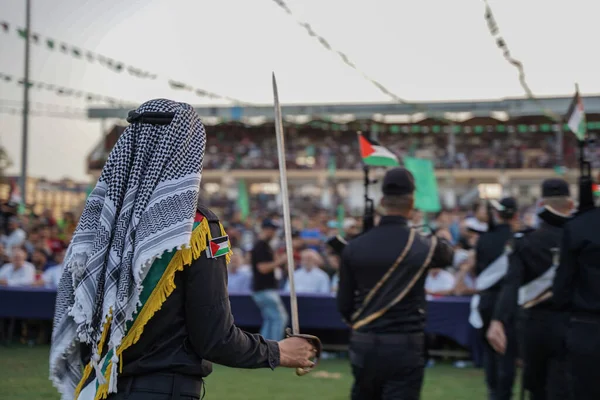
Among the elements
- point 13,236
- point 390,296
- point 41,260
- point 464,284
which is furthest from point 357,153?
point 390,296

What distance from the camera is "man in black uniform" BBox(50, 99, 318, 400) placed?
2.67 metres

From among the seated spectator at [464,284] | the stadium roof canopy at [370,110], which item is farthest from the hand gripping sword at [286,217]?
the stadium roof canopy at [370,110]

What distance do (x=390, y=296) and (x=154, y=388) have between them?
7.56ft

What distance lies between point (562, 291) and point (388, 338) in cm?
103

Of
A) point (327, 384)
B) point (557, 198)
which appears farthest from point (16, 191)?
point (557, 198)

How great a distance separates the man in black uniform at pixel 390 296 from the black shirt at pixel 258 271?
6.48 meters

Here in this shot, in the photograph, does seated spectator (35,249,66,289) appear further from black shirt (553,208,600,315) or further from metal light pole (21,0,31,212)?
black shirt (553,208,600,315)

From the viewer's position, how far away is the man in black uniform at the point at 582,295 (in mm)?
4285

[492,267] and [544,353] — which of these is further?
[492,267]

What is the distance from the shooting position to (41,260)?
1406 cm

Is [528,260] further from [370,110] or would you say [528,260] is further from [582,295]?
[370,110]

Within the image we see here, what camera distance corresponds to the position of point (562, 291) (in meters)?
4.55

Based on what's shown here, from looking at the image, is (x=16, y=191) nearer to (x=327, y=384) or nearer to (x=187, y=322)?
(x=327, y=384)

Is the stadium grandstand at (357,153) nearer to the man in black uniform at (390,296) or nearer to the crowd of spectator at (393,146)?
the crowd of spectator at (393,146)
